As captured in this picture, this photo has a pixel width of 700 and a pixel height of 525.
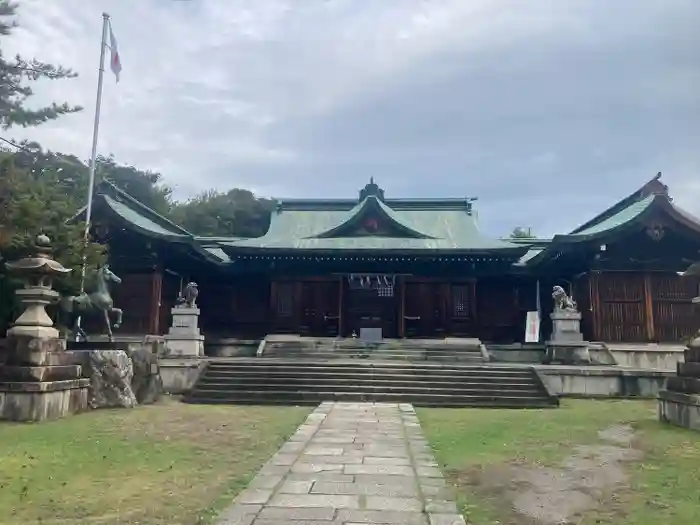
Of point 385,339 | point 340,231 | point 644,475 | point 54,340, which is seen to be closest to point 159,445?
point 54,340

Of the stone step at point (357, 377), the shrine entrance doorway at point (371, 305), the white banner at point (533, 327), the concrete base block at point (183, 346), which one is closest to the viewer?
the stone step at point (357, 377)

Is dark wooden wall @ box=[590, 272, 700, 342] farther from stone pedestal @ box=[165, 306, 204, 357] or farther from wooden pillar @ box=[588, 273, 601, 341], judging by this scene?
stone pedestal @ box=[165, 306, 204, 357]

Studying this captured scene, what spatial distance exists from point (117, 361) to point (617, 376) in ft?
40.9

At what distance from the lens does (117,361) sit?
11445 millimetres

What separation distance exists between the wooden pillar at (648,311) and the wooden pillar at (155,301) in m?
17.8

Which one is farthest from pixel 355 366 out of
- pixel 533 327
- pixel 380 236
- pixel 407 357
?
pixel 380 236

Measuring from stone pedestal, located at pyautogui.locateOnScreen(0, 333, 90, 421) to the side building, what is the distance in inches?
403

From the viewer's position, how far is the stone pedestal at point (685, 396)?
9078 millimetres

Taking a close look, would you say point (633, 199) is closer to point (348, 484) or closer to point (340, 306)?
point (340, 306)

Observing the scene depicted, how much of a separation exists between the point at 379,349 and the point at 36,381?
1209 cm

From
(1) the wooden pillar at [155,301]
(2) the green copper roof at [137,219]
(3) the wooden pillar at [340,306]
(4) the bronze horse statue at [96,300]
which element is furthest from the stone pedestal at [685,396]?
(1) the wooden pillar at [155,301]

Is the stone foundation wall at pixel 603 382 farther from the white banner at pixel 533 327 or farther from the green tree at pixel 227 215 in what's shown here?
the green tree at pixel 227 215

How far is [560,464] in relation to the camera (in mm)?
6773

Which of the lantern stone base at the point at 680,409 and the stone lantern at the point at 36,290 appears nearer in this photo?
the lantern stone base at the point at 680,409
